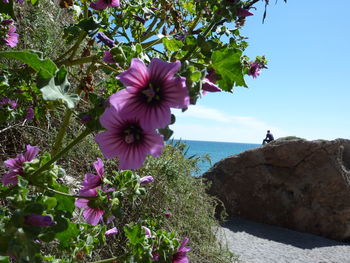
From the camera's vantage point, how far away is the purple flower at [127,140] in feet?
2.20

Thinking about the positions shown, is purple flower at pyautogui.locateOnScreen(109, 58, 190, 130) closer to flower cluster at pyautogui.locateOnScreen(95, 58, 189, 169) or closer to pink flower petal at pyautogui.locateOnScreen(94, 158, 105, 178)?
flower cluster at pyautogui.locateOnScreen(95, 58, 189, 169)

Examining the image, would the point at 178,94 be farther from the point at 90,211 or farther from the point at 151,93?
the point at 90,211

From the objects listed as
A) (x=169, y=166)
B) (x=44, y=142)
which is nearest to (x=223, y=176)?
(x=169, y=166)

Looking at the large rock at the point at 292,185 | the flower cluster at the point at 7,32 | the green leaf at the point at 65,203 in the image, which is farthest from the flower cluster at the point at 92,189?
the large rock at the point at 292,185

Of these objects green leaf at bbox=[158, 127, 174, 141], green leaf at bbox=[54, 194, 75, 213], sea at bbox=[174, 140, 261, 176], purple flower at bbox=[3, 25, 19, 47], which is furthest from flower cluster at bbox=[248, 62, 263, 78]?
green leaf at bbox=[158, 127, 174, 141]

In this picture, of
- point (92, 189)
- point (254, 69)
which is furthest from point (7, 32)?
point (254, 69)

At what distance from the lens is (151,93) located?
690 millimetres

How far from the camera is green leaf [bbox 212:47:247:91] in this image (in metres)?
0.80

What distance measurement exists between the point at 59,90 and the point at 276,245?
16.8ft

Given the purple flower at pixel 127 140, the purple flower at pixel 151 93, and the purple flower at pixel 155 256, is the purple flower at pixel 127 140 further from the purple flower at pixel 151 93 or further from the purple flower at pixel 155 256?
the purple flower at pixel 155 256

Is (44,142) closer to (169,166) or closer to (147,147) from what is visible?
(169,166)

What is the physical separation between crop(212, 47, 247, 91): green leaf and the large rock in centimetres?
599

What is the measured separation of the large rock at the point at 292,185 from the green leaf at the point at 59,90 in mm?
6228

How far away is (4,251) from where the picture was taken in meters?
0.68
